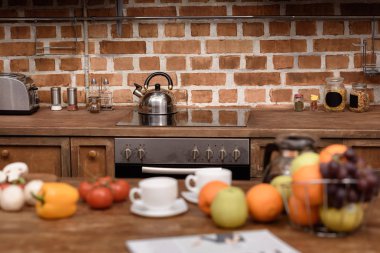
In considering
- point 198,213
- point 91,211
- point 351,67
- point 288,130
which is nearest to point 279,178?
point 198,213

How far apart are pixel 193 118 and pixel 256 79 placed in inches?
22.1

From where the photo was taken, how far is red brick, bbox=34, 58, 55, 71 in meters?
3.80

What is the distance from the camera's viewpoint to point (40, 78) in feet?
12.5

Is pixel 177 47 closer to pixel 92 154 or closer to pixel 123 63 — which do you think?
pixel 123 63

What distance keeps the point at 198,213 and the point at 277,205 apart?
0.73ft

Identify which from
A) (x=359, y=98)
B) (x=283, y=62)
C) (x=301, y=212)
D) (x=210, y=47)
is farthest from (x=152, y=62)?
(x=301, y=212)

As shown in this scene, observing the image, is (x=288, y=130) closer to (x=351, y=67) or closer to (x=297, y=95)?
(x=297, y=95)

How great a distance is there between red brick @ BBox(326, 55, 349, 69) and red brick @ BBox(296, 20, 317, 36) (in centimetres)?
16

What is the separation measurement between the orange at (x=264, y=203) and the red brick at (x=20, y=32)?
2486 mm

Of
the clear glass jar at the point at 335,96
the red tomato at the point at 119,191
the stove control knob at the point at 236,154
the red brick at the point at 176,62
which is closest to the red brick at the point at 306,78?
the clear glass jar at the point at 335,96

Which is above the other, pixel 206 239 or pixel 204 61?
pixel 204 61

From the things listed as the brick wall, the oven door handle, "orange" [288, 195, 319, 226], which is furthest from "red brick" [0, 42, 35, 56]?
A: "orange" [288, 195, 319, 226]

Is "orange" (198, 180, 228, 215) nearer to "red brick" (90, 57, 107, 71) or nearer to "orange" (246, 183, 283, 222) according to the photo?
"orange" (246, 183, 283, 222)

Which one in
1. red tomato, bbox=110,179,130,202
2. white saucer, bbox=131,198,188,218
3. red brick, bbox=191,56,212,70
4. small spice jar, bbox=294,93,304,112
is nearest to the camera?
white saucer, bbox=131,198,188,218
